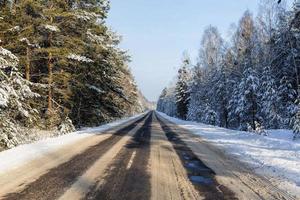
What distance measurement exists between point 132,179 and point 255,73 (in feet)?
95.3

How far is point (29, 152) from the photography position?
40.2ft

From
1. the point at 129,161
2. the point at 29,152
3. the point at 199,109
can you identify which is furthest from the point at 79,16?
the point at 199,109

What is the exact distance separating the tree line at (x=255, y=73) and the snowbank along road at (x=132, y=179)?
32.3ft

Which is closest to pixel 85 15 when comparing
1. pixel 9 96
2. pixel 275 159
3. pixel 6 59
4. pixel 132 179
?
pixel 6 59

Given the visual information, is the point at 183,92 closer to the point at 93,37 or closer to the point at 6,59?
the point at 93,37

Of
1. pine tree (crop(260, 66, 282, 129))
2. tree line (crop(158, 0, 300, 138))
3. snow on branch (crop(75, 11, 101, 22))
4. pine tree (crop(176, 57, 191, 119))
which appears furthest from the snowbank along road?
pine tree (crop(176, 57, 191, 119))

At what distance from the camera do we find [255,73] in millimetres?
35031

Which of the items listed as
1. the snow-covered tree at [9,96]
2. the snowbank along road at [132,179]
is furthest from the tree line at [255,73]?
the snow-covered tree at [9,96]

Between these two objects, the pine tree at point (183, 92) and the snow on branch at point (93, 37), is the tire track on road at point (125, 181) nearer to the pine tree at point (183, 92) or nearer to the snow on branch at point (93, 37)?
the snow on branch at point (93, 37)

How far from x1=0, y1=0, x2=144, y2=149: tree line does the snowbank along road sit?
5615 millimetres

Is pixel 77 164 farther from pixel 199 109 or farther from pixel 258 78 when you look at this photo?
pixel 199 109

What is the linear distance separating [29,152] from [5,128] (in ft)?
10.3

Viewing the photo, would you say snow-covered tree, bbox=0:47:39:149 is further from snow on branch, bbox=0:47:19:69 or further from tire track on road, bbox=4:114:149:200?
tire track on road, bbox=4:114:149:200

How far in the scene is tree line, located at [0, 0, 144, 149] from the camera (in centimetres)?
1741
